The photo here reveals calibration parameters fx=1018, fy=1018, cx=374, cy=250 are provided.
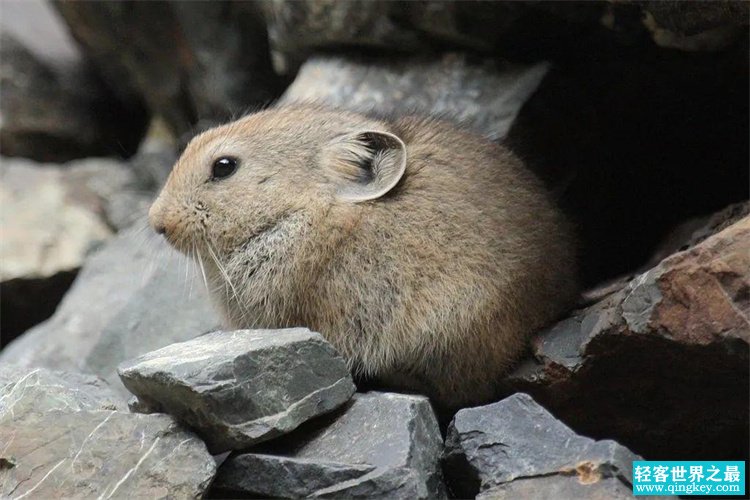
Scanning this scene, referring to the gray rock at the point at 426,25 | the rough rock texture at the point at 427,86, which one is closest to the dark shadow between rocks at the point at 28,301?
the rough rock texture at the point at 427,86

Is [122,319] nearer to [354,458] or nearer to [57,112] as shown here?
[354,458]

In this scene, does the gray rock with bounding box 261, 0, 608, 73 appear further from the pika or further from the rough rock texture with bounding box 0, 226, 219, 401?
the rough rock texture with bounding box 0, 226, 219, 401

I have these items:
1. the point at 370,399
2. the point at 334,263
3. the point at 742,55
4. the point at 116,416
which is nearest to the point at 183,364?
the point at 116,416

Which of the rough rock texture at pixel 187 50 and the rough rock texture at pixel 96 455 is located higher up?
the rough rock texture at pixel 187 50

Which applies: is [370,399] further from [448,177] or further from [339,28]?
[339,28]

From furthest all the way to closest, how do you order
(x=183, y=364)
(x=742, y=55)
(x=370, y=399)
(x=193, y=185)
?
(x=742, y=55) → (x=193, y=185) → (x=370, y=399) → (x=183, y=364)

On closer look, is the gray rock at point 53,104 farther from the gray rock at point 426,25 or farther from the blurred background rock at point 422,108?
the gray rock at point 426,25

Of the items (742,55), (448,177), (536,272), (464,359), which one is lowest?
(464,359)

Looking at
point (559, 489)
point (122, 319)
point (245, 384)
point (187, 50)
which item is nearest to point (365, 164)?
point (245, 384)
